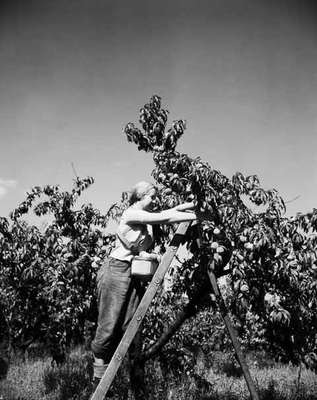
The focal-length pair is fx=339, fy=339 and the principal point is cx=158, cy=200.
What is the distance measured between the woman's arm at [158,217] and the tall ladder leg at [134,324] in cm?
7

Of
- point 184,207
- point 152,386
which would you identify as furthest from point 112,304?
point 152,386

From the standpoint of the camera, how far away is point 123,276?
8.32ft

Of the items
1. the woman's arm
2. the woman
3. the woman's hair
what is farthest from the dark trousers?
the woman's hair

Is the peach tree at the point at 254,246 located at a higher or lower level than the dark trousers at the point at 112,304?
higher

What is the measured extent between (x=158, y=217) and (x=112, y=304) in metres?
0.73

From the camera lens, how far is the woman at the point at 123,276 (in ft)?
8.09

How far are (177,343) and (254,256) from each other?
297 centimetres

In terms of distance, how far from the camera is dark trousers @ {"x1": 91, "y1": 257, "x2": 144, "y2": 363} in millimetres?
2477

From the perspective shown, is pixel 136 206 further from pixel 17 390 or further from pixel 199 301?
pixel 17 390

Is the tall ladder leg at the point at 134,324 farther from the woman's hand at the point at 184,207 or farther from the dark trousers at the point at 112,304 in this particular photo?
the dark trousers at the point at 112,304

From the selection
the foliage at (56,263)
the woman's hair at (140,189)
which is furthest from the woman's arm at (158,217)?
the foliage at (56,263)

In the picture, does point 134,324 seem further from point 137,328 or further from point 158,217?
point 158,217

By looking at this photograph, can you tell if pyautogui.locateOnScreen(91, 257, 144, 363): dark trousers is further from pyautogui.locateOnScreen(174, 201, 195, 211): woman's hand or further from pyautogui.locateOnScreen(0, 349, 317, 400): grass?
pyautogui.locateOnScreen(0, 349, 317, 400): grass

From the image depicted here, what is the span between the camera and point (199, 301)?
12.1ft
